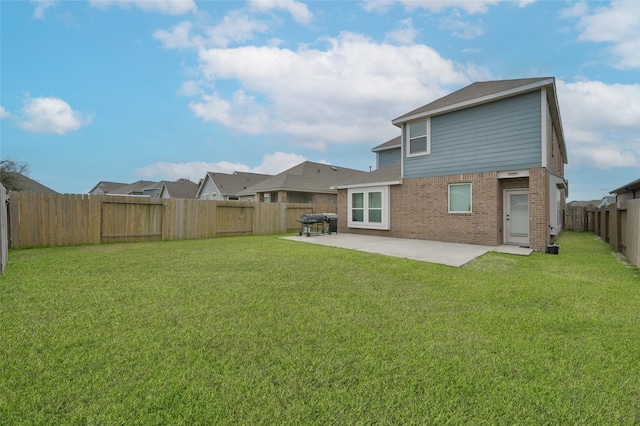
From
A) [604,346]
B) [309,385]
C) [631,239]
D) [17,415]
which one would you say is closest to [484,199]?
[631,239]

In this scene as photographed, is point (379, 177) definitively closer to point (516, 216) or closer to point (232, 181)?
point (516, 216)

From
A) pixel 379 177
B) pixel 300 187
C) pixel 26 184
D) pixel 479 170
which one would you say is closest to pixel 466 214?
pixel 479 170

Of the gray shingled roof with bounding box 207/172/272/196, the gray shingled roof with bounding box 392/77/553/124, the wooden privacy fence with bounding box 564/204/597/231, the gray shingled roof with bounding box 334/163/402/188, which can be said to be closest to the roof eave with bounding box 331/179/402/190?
the gray shingled roof with bounding box 334/163/402/188

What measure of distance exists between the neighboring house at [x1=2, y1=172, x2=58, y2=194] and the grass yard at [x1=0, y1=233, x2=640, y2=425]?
2517cm

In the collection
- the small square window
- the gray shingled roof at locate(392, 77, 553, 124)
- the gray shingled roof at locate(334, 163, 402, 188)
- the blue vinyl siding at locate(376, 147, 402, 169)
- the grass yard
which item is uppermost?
the gray shingled roof at locate(392, 77, 553, 124)

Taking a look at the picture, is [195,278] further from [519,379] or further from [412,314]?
[519,379]

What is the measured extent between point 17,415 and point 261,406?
1.54m

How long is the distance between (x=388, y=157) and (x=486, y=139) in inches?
357

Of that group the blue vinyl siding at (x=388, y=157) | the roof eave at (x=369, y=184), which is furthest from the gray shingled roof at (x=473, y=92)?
the blue vinyl siding at (x=388, y=157)

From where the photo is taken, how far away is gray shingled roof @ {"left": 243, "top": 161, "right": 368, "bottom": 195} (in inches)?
935

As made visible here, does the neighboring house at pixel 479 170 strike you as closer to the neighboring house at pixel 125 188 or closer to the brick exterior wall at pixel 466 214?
the brick exterior wall at pixel 466 214

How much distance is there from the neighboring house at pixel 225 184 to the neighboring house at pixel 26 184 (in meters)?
13.9

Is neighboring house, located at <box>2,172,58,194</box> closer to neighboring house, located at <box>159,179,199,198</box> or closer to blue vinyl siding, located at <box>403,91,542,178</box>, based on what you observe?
neighboring house, located at <box>159,179,199,198</box>

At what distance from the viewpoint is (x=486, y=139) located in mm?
10562
